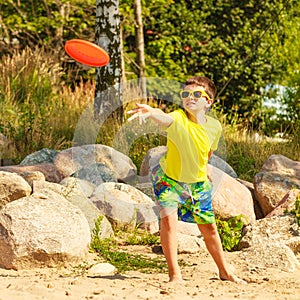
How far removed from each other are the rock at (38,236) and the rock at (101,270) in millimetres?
206

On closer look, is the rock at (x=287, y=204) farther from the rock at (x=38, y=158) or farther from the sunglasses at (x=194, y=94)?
the rock at (x=38, y=158)

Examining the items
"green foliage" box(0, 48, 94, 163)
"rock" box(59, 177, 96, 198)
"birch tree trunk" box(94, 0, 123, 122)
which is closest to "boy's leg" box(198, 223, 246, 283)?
"rock" box(59, 177, 96, 198)

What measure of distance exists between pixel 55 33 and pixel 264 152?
21.2 ft

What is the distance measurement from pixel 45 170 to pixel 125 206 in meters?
1.45

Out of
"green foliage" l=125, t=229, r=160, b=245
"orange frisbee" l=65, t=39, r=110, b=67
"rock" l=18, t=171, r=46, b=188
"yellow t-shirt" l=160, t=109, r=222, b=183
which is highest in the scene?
"orange frisbee" l=65, t=39, r=110, b=67

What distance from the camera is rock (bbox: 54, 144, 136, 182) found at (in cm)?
779

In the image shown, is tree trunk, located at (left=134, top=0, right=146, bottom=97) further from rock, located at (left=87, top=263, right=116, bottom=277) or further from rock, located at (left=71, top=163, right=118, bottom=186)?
rock, located at (left=87, top=263, right=116, bottom=277)

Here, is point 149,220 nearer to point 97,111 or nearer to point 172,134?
point 172,134

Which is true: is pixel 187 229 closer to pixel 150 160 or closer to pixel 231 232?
pixel 231 232

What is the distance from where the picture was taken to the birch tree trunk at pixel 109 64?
9.93m

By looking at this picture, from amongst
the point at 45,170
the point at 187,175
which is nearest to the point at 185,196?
the point at 187,175

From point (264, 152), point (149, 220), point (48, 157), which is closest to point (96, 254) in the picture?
point (149, 220)

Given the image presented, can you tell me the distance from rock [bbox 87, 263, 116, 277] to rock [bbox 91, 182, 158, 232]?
1.28m

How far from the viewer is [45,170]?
760 centimetres
